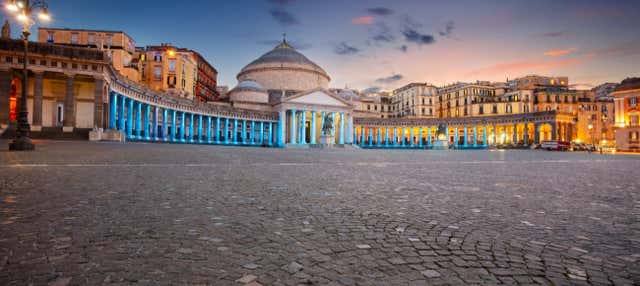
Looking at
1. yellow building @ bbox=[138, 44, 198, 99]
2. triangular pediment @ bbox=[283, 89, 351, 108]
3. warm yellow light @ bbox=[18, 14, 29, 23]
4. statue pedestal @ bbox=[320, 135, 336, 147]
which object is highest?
yellow building @ bbox=[138, 44, 198, 99]

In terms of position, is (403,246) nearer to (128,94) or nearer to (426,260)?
(426,260)

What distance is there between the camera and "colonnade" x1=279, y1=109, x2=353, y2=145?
6375 cm

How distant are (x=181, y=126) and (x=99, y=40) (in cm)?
1782

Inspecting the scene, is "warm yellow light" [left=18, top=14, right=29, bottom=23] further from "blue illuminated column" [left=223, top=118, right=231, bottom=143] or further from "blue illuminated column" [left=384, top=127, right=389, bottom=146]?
"blue illuminated column" [left=384, top=127, right=389, bottom=146]

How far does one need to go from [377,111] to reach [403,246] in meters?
103

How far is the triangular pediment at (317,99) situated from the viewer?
6347 centimetres

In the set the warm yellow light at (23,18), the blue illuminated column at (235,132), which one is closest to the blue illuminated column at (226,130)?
the blue illuminated column at (235,132)

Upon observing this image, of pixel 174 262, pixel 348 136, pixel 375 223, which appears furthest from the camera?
pixel 348 136

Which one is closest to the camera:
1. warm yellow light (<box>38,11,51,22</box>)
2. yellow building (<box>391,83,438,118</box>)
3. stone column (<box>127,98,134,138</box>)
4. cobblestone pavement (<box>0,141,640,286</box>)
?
cobblestone pavement (<box>0,141,640,286</box>)

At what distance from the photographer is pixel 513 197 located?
4.73 metres

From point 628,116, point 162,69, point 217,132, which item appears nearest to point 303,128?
point 217,132

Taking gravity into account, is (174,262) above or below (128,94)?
below

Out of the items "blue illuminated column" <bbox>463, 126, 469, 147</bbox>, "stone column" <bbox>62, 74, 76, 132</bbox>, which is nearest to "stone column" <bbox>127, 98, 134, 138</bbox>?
"stone column" <bbox>62, 74, 76, 132</bbox>

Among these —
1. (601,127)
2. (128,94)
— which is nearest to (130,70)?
(128,94)
